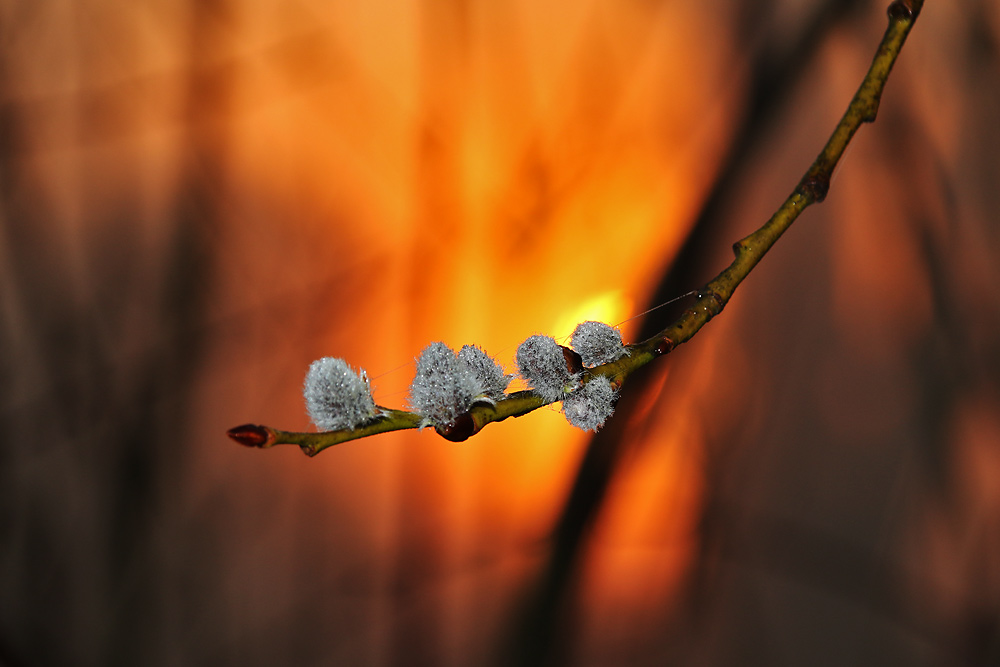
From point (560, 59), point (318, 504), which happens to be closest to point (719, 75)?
point (560, 59)

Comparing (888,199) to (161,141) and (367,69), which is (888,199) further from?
(161,141)

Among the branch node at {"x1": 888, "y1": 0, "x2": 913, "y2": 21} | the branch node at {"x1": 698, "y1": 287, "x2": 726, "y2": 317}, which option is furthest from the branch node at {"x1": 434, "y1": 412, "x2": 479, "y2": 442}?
the branch node at {"x1": 888, "y1": 0, "x2": 913, "y2": 21}

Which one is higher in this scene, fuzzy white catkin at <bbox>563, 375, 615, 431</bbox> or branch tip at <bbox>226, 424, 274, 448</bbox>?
branch tip at <bbox>226, 424, 274, 448</bbox>

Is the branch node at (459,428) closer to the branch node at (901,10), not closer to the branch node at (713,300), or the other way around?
the branch node at (713,300)

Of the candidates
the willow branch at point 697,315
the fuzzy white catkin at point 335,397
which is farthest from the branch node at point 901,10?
the fuzzy white catkin at point 335,397

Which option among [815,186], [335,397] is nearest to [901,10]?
[815,186]

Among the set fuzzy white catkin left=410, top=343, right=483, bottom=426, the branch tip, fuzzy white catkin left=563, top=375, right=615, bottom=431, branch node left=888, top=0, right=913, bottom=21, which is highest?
branch node left=888, top=0, right=913, bottom=21

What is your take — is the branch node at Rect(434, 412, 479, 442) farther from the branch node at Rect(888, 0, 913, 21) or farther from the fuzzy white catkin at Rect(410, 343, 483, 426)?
the branch node at Rect(888, 0, 913, 21)
